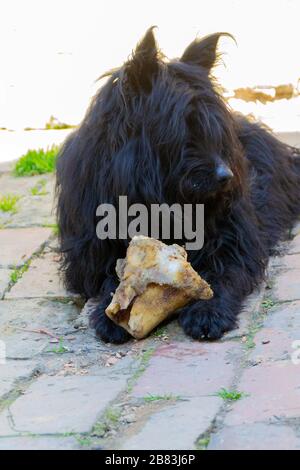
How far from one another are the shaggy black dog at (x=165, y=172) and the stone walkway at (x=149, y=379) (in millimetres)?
118

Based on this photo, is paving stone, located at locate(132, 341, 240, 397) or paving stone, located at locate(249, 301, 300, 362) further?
paving stone, located at locate(249, 301, 300, 362)

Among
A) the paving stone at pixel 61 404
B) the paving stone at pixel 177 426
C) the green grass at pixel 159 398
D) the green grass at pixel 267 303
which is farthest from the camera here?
the green grass at pixel 267 303

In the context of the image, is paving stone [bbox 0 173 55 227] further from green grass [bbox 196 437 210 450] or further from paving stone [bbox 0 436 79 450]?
green grass [bbox 196 437 210 450]

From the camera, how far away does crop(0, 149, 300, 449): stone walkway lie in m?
3.17

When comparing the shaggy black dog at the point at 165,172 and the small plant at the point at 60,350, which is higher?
the shaggy black dog at the point at 165,172

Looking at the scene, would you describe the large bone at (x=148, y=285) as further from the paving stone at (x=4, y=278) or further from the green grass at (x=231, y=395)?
the paving stone at (x=4, y=278)

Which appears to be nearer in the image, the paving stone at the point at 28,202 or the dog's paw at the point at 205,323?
the dog's paw at the point at 205,323

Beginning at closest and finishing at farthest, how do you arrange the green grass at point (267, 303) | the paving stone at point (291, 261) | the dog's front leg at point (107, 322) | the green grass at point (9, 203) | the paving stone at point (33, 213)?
the dog's front leg at point (107, 322), the green grass at point (267, 303), the paving stone at point (291, 261), the paving stone at point (33, 213), the green grass at point (9, 203)

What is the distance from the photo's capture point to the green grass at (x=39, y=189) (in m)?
6.38

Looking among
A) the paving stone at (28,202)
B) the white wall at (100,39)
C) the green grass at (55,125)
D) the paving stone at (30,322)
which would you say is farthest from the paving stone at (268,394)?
the white wall at (100,39)

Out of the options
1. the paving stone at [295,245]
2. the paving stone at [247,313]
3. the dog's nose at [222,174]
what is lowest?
the paving stone at [247,313]

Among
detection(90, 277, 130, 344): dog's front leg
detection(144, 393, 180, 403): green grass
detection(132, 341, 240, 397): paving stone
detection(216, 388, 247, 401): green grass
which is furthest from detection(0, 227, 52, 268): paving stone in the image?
detection(216, 388, 247, 401): green grass

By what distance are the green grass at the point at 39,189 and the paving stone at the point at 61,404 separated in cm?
268

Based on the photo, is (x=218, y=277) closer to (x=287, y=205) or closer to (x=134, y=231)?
(x=134, y=231)
